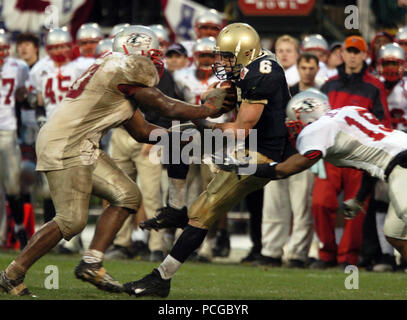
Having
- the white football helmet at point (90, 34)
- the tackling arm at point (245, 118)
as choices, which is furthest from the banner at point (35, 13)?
the tackling arm at point (245, 118)

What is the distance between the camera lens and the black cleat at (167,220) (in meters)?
6.68

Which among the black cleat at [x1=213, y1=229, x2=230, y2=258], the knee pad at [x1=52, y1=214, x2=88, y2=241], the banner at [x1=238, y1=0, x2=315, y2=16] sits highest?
the banner at [x1=238, y1=0, x2=315, y2=16]

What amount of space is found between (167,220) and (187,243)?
703mm

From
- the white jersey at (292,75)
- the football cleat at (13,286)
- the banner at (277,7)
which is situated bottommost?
the football cleat at (13,286)

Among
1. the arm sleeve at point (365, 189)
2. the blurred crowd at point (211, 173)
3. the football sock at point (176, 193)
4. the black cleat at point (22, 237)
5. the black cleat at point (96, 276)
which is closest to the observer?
the black cleat at point (96, 276)

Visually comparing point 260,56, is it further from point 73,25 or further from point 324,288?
point 73,25

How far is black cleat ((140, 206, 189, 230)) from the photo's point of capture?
6684mm

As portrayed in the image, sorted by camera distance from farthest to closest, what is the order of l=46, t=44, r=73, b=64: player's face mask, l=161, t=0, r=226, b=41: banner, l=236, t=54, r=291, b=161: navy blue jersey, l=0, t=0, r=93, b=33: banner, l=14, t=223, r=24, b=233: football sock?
l=0, t=0, r=93, b=33: banner < l=161, t=0, r=226, b=41: banner < l=46, t=44, r=73, b=64: player's face mask < l=14, t=223, r=24, b=233: football sock < l=236, t=54, r=291, b=161: navy blue jersey

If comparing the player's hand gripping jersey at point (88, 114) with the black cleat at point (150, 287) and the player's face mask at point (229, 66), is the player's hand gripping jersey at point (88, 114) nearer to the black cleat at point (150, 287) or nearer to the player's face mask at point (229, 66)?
the player's face mask at point (229, 66)

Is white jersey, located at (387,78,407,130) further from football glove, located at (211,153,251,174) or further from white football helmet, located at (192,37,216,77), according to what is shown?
football glove, located at (211,153,251,174)

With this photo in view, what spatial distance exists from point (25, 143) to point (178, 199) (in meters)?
2.93

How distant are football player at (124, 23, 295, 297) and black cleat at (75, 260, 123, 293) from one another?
0.09m

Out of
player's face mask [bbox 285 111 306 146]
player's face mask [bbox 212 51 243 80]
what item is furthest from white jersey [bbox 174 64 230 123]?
player's face mask [bbox 212 51 243 80]

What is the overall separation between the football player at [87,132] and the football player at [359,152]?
561 millimetres
